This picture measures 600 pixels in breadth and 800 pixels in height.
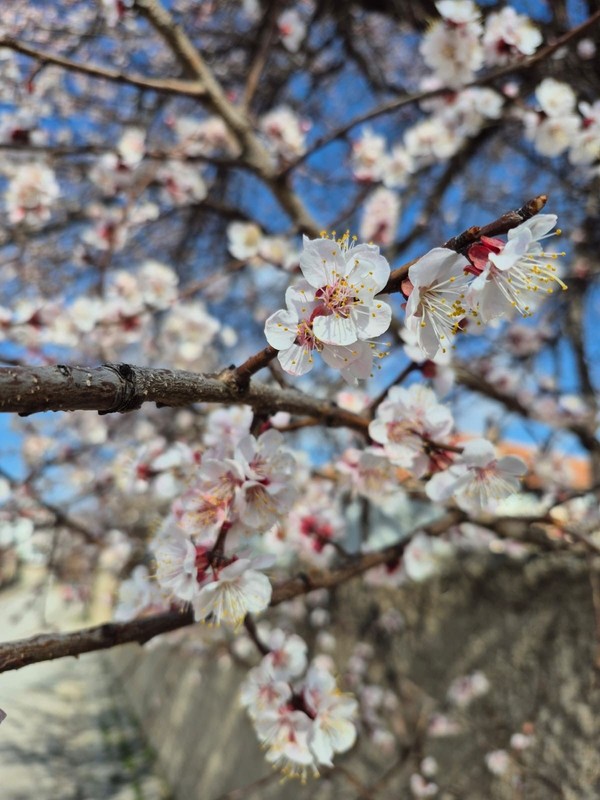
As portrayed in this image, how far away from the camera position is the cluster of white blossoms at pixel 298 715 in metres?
1.11

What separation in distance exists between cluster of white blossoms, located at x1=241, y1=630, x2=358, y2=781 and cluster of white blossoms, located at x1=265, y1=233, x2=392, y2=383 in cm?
73

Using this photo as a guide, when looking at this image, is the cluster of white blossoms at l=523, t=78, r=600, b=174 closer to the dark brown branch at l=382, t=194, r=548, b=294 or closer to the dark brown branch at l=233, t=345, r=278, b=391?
the dark brown branch at l=382, t=194, r=548, b=294

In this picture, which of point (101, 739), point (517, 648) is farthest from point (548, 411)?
point (101, 739)

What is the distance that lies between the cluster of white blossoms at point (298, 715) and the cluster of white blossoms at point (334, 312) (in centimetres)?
73

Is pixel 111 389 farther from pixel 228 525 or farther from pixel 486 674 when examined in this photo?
pixel 486 674

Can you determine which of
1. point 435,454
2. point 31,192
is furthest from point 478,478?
point 31,192

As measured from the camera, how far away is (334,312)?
80cm

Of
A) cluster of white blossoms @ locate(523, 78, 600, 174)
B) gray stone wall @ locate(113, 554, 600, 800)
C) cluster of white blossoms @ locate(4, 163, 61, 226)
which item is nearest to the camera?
gray stone wall @ locate(113, 554, 600, 800)

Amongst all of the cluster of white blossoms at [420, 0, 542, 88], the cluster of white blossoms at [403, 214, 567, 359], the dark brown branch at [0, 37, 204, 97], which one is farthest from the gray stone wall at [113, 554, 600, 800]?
the dark brown branch at [0, 37, 204, 97]

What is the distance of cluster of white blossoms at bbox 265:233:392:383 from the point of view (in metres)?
0.77

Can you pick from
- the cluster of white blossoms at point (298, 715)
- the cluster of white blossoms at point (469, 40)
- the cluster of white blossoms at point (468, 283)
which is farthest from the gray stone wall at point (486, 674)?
the cluster of white blossoms at point (469, 40)

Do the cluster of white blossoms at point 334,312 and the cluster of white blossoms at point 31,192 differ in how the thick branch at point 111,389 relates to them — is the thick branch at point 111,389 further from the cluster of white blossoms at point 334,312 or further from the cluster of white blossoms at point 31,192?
the cluster of white blossoms at point 31,192

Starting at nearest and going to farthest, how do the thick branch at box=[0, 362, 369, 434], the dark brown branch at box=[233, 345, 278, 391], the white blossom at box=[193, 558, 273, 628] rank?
the thick branch at box=[0, 362, 369, 434], the dark brown branch at box=[233, 345, 278, 391], the white blossom at box=[193, 558, 273, 628]

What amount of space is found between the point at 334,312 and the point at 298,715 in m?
0.81
